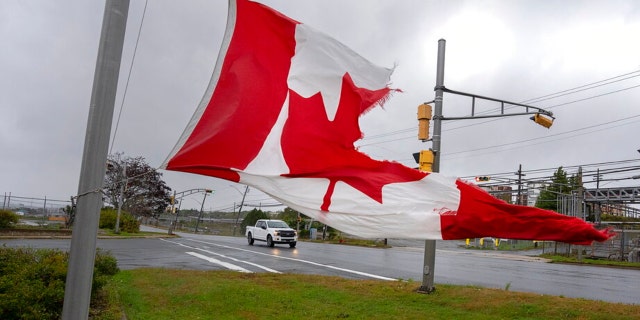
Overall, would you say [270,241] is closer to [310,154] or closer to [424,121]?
[424,121]

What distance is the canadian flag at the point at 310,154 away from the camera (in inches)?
166

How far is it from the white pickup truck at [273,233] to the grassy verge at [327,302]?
2117cm

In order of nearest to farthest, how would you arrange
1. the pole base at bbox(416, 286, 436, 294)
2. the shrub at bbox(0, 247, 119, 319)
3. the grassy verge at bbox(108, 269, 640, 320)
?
1. the shrub at bbox(0, 247, 119, 319)
2. the grassy verge at bbox(108, 269, 640, 320)
3. the pole base at bbox(416, 286, 436, 294)

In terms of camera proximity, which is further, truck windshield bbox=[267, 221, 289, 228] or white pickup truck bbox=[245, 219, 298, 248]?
truck windshield bbox=[267, 221, 289, 228]

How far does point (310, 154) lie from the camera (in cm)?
483

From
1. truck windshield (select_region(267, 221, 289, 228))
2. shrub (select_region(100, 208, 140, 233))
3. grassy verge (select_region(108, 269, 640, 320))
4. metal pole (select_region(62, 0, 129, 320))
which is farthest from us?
shrub (select_region(100, 208, 140, 233))

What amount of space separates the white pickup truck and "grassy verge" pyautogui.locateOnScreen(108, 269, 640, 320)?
21.2 metres

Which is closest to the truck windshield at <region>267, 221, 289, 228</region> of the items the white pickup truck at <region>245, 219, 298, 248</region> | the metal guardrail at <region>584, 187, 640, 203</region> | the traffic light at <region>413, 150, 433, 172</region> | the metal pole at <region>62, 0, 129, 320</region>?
the white pickup truck at <region>245, 219, 298, 248</region>

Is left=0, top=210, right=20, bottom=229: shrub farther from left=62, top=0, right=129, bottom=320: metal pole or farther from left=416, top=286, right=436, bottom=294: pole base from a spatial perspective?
left=62, top=0, right=129, bottom=320: metal pole

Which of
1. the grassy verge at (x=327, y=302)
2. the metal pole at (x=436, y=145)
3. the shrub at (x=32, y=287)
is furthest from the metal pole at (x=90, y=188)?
the metal pole at (x=436, y=145)

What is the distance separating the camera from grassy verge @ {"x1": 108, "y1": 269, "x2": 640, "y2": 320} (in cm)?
773

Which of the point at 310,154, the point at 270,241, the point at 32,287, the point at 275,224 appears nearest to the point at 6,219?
the point at 270,241

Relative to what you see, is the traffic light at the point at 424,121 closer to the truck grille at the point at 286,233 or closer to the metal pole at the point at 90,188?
the metal pole at the point at 90,188

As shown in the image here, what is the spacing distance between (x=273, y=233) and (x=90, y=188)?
29.6m
